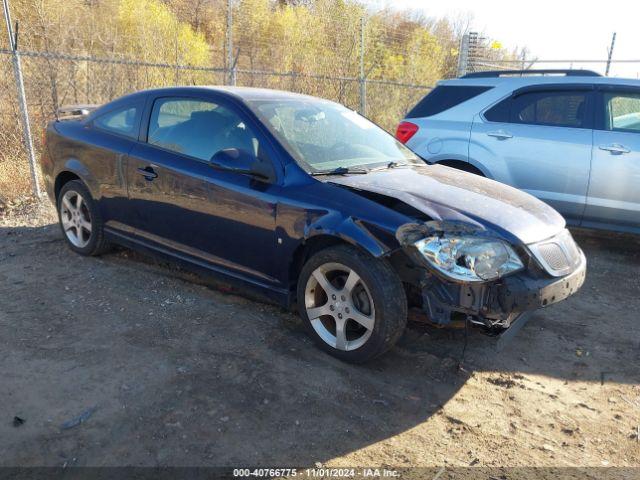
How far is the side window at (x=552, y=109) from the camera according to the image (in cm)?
570

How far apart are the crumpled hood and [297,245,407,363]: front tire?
1.55ft

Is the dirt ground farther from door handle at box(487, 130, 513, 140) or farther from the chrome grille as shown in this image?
door handle at box(487, 130, 513, 140)

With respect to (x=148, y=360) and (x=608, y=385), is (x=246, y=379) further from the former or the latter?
(x=608, y=385)

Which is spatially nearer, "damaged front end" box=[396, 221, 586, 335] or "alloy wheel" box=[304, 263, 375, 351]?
"damaged front end" box=[396, 221, 586, 335]

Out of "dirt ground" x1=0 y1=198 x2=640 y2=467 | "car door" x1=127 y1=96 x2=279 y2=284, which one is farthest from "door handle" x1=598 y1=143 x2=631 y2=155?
"car door" x1=127 y1=96 x2=279 y2=284

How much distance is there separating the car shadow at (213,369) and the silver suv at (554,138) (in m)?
1.16

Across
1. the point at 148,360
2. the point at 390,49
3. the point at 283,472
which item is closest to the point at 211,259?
the point at 148,360

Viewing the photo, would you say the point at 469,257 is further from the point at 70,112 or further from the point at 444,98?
the point at 70,112

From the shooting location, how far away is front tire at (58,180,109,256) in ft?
16.1

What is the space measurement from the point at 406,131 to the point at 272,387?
4.16m

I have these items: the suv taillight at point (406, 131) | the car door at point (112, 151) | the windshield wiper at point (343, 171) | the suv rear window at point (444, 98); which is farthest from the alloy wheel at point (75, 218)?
the suv rear window at point (444, 98)

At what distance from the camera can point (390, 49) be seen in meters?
16.6

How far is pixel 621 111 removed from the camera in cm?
561

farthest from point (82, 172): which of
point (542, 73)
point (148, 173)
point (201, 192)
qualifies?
point (542, 73)
